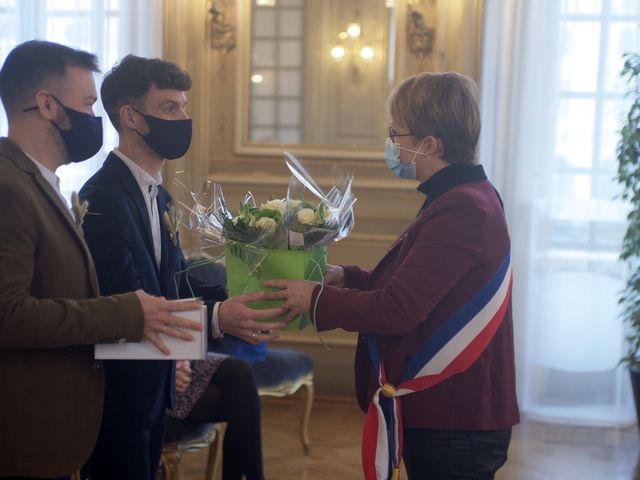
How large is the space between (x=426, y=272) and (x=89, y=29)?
11.3ft

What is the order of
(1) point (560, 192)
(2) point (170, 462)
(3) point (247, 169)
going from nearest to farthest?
(2) point (170, 462) → (1) point (560, 192) → (3) point (247, 169)

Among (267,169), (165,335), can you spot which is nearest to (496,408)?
(165,335)

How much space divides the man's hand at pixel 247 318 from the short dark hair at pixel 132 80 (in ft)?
2.01

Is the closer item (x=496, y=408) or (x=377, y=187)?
(x=496, y=408)

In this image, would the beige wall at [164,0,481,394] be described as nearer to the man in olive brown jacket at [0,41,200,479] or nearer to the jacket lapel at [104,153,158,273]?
the jacket lapel at [104,153,158,273]

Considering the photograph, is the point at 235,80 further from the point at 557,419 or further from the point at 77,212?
the point at 77,212

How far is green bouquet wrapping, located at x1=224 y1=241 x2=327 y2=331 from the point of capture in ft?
6.88

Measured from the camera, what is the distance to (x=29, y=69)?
1.86 metres

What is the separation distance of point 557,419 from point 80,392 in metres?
3.69

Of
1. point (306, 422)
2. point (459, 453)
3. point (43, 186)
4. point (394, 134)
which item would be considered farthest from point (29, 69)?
point (306, 422)

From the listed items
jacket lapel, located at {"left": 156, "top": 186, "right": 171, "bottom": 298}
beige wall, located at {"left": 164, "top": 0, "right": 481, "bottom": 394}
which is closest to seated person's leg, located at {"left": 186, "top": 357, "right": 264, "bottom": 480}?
jacket lapel, located at {"left": 156, "top": 186, "right": 171, "bottom": 298}

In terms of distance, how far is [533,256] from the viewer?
4.90 meters

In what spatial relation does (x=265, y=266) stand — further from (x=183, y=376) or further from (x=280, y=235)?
(x=183, y=376)

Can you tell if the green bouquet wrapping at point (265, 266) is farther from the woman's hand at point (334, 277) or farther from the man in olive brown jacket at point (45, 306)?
the man in olive brown jacket at point (45, 306)
